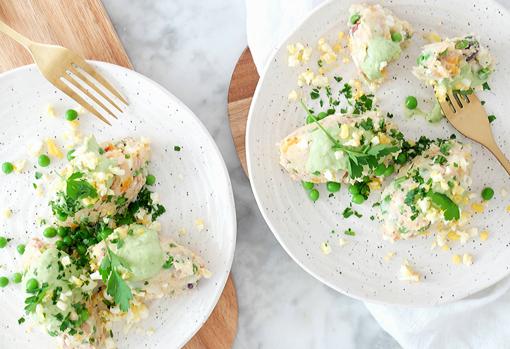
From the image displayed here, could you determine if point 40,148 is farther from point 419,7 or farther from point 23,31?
point 419,7

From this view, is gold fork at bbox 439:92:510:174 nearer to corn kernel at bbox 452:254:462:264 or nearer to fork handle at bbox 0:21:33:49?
corn kernel at bbox 452:254:462:264

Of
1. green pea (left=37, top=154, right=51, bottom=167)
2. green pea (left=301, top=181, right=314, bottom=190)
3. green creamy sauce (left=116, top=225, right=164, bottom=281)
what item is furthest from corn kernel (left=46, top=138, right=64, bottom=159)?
green pea (left=301, top=181, right=314, bottom=190)

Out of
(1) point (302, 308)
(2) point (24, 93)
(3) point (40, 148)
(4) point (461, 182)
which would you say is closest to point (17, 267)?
(3) point (40, 148)

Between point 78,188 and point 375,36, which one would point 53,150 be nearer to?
point 78,188

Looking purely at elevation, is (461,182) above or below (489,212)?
above

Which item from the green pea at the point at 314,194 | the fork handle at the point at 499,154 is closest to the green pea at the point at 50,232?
the green pea at the point at 314,194

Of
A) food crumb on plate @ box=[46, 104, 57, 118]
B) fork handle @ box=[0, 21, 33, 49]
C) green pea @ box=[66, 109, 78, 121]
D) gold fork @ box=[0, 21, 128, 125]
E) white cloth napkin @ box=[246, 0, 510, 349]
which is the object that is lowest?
white cloth napkin @ box=[246, 0, 510, 349]
